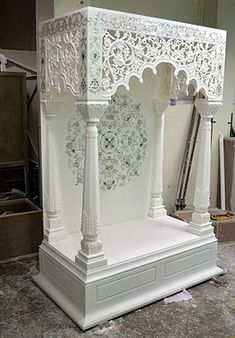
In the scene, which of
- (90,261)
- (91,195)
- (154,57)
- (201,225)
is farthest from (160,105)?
(90,261)

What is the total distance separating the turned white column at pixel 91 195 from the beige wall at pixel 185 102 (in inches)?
72.0

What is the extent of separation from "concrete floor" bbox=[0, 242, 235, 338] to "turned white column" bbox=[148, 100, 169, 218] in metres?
0.87

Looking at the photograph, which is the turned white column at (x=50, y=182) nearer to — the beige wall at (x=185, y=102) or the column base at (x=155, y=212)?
the column base at (x=155, y=212)

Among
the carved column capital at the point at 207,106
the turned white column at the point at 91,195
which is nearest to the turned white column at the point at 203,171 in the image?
the carved column capital at the point at 207,106

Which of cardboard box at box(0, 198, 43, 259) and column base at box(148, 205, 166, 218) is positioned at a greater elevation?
column base at box(148, 205, 166, 218)

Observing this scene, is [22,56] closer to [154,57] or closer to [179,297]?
[154,57]

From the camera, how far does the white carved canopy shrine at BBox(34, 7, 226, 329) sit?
240 centimetres

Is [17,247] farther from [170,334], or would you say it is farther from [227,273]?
[227,273]

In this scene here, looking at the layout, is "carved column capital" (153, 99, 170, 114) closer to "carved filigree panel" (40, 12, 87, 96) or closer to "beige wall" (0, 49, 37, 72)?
"carved filigree panel" (40, 12, 87, 96)

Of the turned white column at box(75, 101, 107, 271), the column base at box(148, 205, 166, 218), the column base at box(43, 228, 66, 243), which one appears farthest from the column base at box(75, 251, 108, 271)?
the column base at box(148, 205, 166, 218)

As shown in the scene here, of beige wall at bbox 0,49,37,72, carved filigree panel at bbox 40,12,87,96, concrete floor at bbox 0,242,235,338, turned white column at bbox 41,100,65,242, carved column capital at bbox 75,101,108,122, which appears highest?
beige wall at bbox 0,49,37,72

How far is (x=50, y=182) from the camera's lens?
303cm

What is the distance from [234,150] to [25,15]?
346 centimetres

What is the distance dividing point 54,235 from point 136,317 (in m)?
0.92
